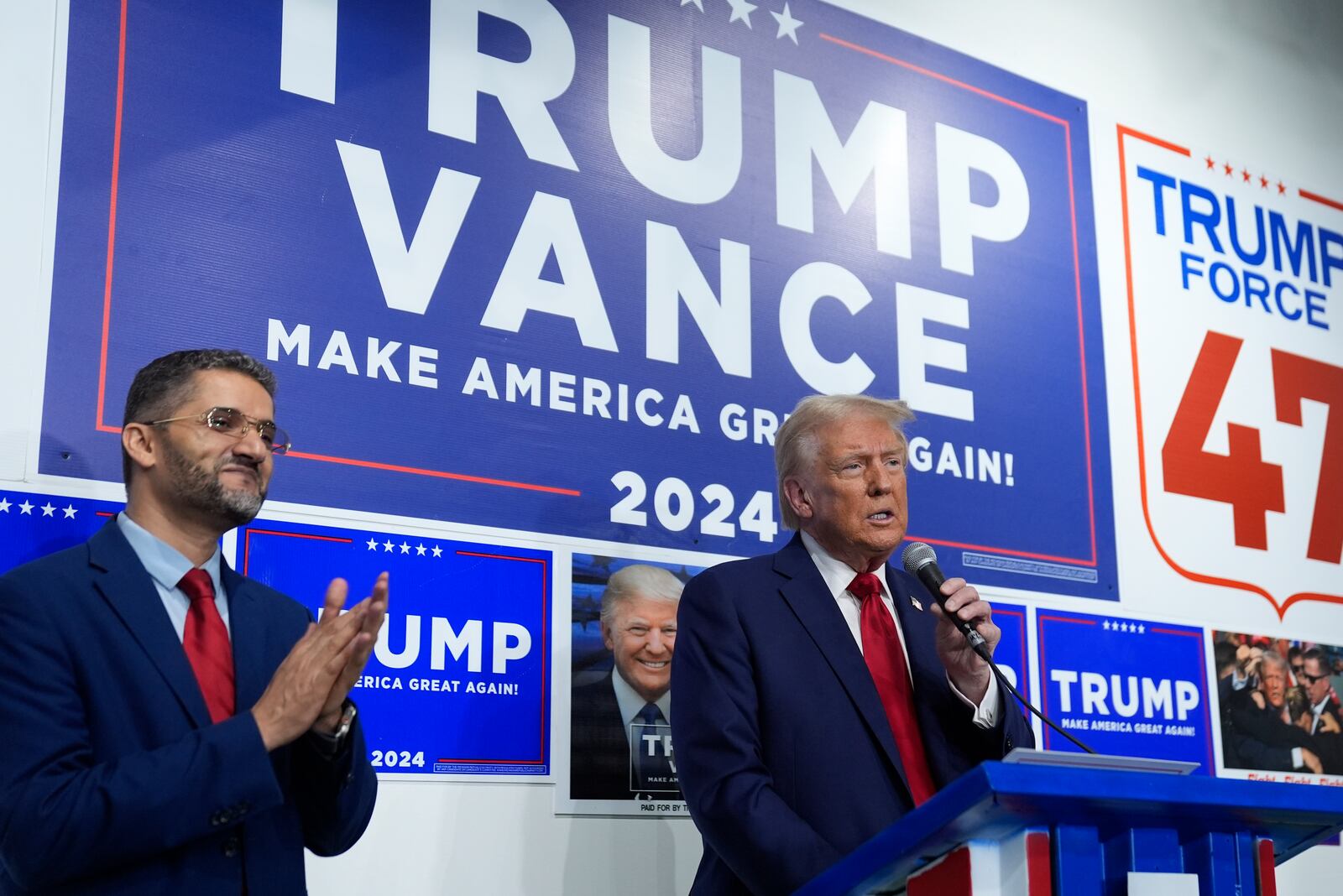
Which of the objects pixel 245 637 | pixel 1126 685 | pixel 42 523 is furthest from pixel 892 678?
pixel 1126 685

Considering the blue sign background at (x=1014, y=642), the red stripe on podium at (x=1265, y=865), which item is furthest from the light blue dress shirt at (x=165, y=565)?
the blue sign background at (x=1014, y=642)

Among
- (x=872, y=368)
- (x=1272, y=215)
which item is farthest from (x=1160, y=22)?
(x=872, y=368)

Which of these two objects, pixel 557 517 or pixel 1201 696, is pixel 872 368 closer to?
pixel 557 517

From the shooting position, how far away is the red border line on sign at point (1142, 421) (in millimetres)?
4574

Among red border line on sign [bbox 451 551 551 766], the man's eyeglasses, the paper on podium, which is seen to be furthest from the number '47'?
the man's eyeglasses

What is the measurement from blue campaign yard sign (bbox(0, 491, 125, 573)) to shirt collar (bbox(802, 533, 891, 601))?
1323 mm

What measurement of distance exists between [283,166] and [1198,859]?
87.9 inches

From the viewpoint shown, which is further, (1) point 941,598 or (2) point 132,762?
(1) point 941,598

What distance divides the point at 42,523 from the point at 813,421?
4.88ft

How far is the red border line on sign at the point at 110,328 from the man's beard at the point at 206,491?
1.62 feet

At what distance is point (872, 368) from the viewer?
4.04 m

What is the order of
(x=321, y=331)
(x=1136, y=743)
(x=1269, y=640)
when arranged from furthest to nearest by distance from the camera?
(x=1269, y=640) → (x=1136, y=743) → (x=321, y=331)

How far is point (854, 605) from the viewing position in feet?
9.66

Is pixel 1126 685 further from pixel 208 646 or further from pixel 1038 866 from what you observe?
pixel 208 646
